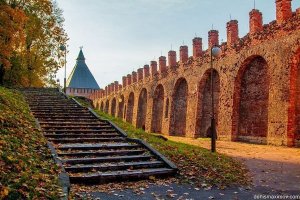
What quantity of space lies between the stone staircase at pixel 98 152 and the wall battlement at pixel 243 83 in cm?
942

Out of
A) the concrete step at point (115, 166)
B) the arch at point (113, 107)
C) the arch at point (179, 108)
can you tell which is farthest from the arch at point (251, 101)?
the arch at point (113, 107)

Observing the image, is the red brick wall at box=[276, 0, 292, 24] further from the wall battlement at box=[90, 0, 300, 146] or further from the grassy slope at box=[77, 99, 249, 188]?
the grassy slope at box=[77, 99, 249, 188]

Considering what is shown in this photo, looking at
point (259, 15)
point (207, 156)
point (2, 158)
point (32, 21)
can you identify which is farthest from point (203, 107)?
point (2, 158)

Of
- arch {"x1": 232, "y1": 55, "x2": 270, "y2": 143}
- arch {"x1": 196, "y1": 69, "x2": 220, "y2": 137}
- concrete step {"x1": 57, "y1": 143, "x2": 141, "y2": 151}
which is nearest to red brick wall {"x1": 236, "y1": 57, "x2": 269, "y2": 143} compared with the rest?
arch {"x1": 232, "y1": 55, "x2": 270, "y2": 143}

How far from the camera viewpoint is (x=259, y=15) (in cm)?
1972

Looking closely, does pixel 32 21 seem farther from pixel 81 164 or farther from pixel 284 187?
pixel 284 187

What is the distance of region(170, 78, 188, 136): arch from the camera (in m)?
28.2

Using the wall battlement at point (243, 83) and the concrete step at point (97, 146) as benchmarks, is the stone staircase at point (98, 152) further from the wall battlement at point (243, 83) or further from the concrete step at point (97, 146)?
the wall battlement at point (243, 83)

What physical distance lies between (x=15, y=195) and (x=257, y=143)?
16486 millimetres

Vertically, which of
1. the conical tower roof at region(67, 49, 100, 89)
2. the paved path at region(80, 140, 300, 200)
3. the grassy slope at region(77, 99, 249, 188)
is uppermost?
the conical tower roof at region(67, 49, 100, 89)

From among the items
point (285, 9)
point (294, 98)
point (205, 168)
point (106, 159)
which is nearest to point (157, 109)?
point (294, 98)

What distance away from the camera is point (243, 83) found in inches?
823

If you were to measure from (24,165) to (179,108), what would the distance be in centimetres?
2286

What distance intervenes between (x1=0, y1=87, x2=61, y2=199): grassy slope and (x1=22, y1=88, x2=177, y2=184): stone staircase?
488 millimetres
